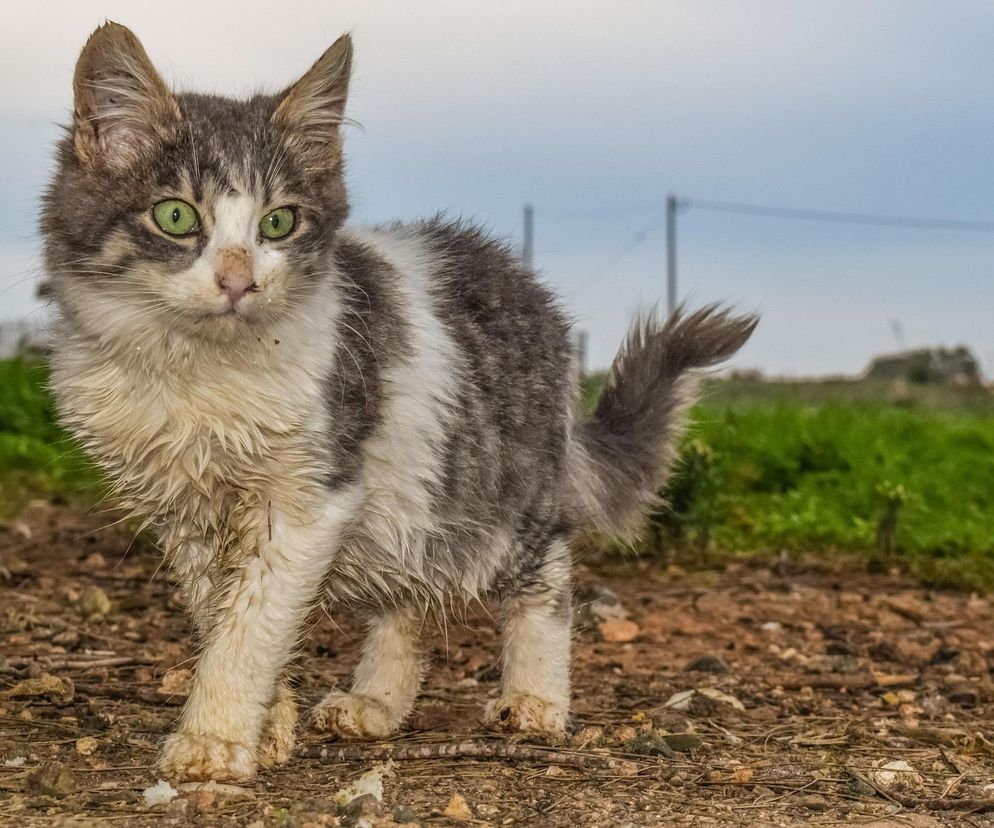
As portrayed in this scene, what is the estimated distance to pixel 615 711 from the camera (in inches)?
195

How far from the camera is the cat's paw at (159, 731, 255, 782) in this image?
372 centimetres

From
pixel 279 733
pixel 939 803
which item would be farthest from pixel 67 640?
pixel 939 803

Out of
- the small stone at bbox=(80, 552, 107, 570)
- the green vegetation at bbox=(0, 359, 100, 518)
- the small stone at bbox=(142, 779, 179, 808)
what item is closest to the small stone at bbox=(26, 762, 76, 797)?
the small stone at bbox=(142, 779, 179, 808)

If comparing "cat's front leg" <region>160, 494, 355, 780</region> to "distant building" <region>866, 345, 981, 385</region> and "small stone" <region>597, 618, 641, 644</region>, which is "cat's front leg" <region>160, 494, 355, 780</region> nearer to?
"small stone" <region>597, 618, 641, 644</region>

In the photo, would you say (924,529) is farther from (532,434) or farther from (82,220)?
(82,220)

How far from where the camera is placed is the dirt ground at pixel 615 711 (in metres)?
3.66

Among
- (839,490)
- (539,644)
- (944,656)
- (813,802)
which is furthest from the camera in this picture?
(839,490)

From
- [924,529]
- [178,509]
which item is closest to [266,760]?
[178,509]

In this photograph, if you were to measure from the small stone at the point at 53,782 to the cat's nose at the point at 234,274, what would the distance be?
144 centimetres

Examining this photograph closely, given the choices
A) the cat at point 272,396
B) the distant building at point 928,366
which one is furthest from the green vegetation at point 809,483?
the distant building at point 928,366

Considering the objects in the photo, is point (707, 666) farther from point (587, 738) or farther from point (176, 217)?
point (176, 217)

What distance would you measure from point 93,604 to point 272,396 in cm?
306

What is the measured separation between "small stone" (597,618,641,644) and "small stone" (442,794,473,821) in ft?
8.84

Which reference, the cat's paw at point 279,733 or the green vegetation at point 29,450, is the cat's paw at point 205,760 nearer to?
the cat's paw at point 279,733
